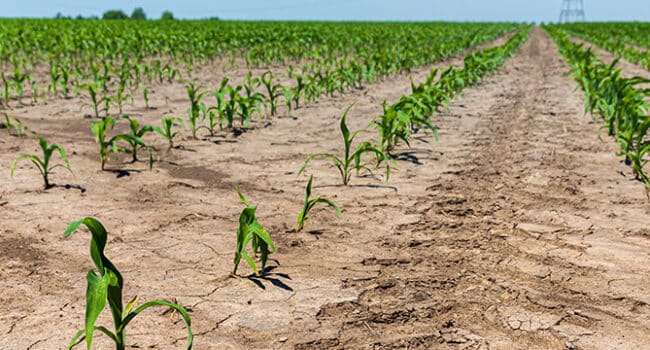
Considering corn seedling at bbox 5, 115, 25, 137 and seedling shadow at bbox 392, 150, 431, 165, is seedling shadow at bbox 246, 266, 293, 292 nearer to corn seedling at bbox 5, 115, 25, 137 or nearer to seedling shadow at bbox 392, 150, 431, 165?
seedling shadow at bbox 392, 150, 431, 165

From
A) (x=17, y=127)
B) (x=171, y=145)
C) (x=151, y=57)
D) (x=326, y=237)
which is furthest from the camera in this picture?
(x=151, y=57)

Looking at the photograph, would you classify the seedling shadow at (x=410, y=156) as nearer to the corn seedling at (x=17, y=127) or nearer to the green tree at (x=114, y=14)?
the corn seedling at (x=17, y=127)

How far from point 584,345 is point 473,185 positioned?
2.09m

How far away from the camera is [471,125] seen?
6309mm

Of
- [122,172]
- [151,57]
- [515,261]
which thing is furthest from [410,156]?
[151,57]

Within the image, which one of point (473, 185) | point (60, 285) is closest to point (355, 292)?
point (60, 285)

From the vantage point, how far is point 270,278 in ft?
8.45

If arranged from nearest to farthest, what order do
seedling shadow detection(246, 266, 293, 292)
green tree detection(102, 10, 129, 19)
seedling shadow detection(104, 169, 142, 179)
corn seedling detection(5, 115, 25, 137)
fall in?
seedling shadow detection(246, 266, 293, 292), seedling shadow detection(104, 169, 142, 179), corn seedling detection(5, 115, 25, 137), green tree detection(102, 10, 129, 19)

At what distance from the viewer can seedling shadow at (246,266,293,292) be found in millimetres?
2506

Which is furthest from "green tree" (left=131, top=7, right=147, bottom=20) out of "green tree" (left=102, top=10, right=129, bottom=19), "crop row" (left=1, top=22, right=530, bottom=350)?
"crop row" (left=1, top=22, right=530, bottom=350)

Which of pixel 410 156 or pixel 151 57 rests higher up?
pixel 151 57

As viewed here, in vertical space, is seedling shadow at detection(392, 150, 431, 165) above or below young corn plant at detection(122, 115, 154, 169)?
below

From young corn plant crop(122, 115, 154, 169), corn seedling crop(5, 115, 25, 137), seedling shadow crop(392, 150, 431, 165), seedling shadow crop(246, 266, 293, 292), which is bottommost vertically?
seedling shadow crop(246, 266, 293, 292)

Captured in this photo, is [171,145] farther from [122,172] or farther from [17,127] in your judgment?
[17,127]
